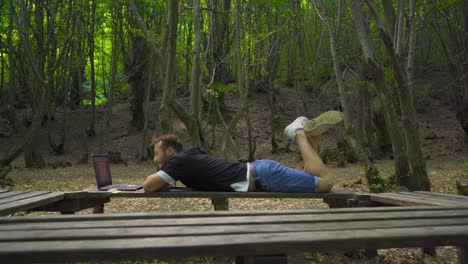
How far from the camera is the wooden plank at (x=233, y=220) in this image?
2.55 meters

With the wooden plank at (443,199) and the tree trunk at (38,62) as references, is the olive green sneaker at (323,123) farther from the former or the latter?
the tree trunk at (38,62)

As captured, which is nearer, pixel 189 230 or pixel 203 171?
pixel 189 230

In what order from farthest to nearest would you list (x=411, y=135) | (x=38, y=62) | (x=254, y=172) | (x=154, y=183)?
(x=38, y=62), (x=411, y=135), (x=254, y=172), (x=154, y=183)

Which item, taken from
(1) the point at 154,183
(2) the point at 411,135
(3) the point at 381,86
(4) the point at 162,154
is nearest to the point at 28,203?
(1) the point at 154,183

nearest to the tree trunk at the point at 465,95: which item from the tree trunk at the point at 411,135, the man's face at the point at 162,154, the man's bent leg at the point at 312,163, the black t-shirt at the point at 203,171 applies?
the tree trunk at the point at 411,135

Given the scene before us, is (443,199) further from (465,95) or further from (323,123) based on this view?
(465,95)

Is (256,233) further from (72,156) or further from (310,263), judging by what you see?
(72,156)

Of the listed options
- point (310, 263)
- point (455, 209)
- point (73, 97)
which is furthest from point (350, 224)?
point (73, 97)

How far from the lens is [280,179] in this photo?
4223mm

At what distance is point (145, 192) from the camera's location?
163 inches

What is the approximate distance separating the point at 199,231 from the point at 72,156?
18.6 m

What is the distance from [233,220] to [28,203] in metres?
1.95

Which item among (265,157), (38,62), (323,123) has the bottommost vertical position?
(265,157)

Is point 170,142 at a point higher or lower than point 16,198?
higher
